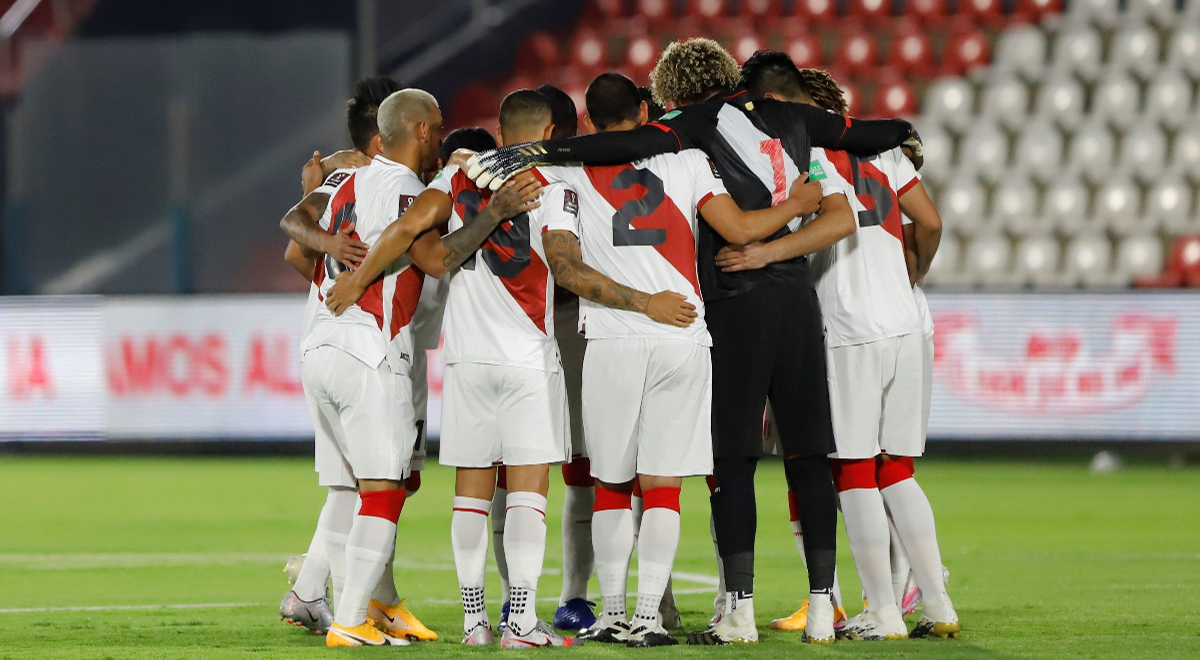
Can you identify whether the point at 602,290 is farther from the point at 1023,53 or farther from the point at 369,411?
the point at 1023,53

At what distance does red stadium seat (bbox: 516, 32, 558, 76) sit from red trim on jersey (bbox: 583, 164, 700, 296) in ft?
42.3

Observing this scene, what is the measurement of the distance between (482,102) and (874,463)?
41.7 ft

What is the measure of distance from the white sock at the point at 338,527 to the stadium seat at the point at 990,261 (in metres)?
10.8

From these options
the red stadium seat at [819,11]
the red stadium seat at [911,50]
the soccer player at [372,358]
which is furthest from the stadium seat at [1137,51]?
the soccer player at [372,358]

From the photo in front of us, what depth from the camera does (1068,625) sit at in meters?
5.70

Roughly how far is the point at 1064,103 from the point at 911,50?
190 centimetres

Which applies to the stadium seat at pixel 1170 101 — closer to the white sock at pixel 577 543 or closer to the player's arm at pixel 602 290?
the white sock at pixel 577 543

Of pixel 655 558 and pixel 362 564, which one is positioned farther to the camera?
pixel 362 564

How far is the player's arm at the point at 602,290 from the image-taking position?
5152 millimetres

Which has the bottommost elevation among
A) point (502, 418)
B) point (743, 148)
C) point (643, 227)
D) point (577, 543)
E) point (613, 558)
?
point (577, 543)

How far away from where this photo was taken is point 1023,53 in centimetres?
1692

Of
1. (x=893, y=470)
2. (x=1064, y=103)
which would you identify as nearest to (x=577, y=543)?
(x=893, y=470)

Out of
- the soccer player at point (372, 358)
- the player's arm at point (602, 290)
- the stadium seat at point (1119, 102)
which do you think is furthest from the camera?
the stadium seat at point (1119, 102)

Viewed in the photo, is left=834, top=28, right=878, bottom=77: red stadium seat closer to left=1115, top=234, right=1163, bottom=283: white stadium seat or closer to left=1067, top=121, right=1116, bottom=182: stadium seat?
left=1067, top=121, right=1116, bottom=182: stadium seat
